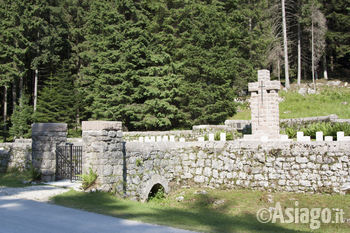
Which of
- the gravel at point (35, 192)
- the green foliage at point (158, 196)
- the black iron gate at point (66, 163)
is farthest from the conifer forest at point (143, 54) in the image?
the gravel at point (35, 192)

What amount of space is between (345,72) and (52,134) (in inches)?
1508

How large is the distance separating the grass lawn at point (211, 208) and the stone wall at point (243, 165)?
37cm

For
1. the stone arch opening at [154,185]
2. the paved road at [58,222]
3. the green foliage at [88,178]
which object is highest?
the green foliage at [88,178]

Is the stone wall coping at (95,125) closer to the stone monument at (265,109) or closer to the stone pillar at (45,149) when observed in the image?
the stone pillar at (45,149)

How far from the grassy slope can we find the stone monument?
880 cm

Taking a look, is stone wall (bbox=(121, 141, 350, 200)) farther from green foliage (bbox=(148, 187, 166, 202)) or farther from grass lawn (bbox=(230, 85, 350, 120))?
grass lawn (bbox=(230, 85, 350, 120))

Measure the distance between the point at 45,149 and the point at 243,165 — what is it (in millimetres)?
6668

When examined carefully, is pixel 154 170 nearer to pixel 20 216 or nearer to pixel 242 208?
pixel 242 208

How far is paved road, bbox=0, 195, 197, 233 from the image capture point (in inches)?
191

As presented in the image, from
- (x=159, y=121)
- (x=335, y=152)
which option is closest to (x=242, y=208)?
A: (x=335, y=152)

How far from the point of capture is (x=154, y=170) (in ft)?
33.3

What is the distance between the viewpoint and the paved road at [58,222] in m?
4.86

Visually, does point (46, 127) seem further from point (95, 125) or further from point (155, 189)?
point (155, 189)

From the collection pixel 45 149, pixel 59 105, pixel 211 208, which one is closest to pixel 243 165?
pixel 211 208
